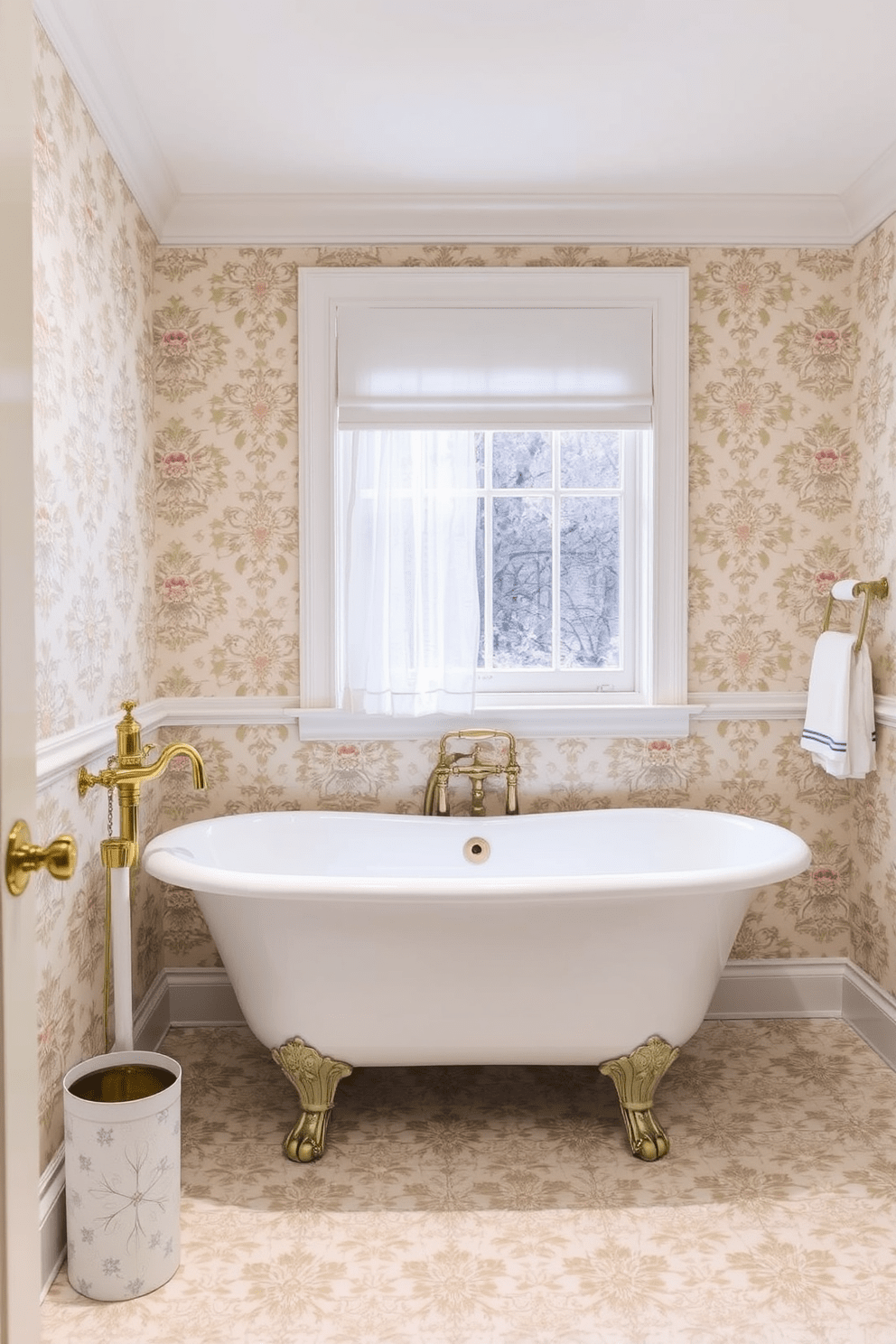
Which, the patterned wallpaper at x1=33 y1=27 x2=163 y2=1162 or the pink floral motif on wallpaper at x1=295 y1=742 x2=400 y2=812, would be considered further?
the pink floral motif on wallpaper at x1=295 y1=742 x2=400 y2=812

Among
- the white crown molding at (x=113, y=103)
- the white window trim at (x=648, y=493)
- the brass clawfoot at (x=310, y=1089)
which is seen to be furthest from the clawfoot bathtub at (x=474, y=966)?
the white crown molding at (x=113, y=103)

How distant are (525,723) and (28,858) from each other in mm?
2174

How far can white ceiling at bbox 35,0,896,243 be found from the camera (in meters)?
2.07

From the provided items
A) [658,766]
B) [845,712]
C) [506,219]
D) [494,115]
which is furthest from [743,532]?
[494,115]

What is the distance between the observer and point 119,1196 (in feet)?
5.94

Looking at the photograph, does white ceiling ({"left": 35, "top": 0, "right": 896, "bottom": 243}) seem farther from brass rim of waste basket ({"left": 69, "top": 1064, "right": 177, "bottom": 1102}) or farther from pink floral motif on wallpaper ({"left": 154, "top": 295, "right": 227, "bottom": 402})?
brass rim of waste basket ({"left": 69, "top": 1064, "right": 177, "bottom": 1102})

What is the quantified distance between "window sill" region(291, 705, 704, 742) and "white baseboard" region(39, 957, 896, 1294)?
0.77 m

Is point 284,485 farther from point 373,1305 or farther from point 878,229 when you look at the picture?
point 373,1305

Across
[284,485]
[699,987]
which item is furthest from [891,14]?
[699,987]

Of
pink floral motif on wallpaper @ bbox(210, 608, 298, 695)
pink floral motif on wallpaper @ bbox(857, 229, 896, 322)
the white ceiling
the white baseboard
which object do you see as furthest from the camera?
pink floral motif on wallpaper @ bbox(210, 608, 298, 695)

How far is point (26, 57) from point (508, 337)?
2137mm

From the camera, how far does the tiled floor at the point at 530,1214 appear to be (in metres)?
1.75

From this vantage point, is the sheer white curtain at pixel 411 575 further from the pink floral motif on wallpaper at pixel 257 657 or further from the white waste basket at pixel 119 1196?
the white waste basket at pixel 119 1196

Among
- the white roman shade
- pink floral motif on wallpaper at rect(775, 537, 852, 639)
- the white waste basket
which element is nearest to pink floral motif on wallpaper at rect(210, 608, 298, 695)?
the white roman shade
